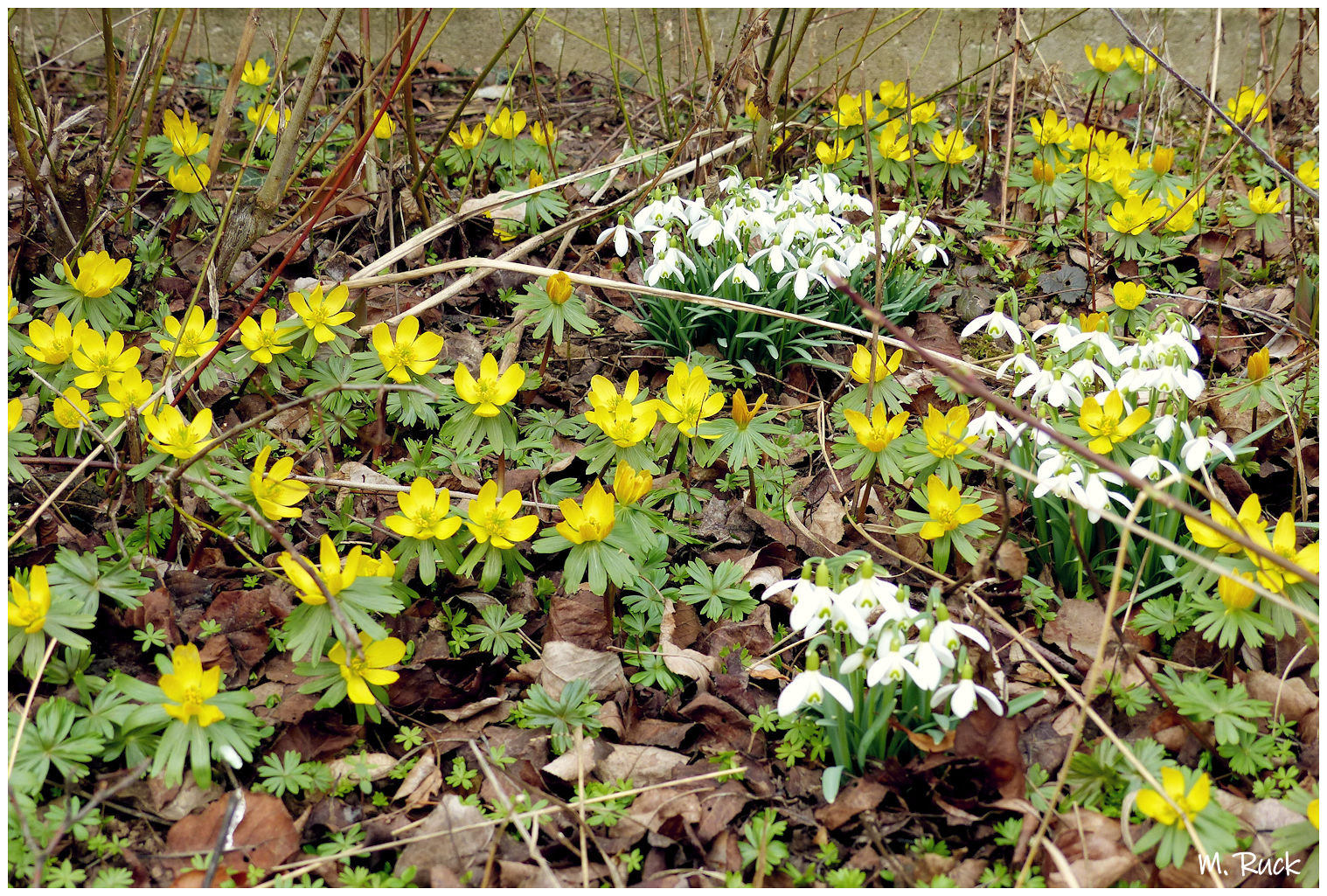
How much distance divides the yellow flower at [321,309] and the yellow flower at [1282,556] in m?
1.88

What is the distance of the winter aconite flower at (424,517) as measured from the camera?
1.82m

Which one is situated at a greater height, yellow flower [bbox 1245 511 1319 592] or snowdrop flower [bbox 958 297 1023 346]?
snowdrop flower [bbox 958 297 1023 346]

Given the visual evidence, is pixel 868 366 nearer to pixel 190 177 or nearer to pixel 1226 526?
pixel 1226 526

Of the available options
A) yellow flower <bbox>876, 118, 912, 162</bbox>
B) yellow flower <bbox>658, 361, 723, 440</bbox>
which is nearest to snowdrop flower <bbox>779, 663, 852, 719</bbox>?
yellow flower <bbox>658, 361, 723, 440</bbox>

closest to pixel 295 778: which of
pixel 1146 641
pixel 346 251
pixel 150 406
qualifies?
pixel 150 406

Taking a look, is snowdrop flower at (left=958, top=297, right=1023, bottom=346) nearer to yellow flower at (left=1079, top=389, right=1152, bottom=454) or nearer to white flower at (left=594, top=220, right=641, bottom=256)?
yellow flower at (left=1079, top=389, right=1152, bottom=454)

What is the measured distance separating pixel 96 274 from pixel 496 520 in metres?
1.24

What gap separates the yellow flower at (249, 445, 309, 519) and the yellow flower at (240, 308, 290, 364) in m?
0.44

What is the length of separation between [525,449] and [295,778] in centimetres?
95

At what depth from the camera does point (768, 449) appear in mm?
2094

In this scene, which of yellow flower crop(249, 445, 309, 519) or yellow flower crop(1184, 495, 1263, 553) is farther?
yellow flower crop(249, 445, 309, 519)

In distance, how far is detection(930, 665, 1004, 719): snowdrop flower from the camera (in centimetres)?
153

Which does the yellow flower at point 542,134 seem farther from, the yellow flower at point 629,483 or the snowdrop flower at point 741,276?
the yellow flower at point 629,483

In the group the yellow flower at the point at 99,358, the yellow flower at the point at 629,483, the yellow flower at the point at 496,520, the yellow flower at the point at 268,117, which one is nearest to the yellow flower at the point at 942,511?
the yellow flower at the point at 629,483
